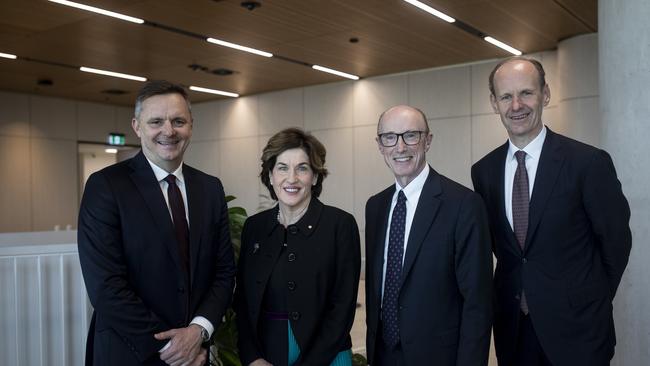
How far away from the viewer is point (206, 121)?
14578 mm

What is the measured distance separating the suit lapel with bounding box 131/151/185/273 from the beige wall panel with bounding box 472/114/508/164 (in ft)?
A: 28.6

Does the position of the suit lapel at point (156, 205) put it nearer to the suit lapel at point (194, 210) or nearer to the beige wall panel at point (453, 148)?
the suit lapel at point (194, 210)

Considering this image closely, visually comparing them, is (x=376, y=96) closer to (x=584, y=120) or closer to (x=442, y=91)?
(x=442, y=91)

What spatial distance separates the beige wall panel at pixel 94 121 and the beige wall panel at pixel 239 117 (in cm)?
295

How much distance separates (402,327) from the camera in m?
2.26

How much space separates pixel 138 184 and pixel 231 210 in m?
1.48

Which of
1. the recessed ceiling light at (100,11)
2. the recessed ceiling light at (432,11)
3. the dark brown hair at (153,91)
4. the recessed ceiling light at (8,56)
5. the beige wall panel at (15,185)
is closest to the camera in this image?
the dark brown hair at (153,91)

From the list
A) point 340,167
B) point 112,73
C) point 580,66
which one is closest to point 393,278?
point 580,66

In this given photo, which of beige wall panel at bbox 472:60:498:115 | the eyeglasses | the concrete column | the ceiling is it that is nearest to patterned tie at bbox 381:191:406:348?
the eyeglasses

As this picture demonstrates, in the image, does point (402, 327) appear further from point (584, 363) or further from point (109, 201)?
point (109, 201)

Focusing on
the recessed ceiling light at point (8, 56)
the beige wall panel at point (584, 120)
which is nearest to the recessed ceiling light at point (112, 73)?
the recessed ceiling light at point (8, 56)

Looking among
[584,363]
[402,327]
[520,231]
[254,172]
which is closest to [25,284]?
[402,327]

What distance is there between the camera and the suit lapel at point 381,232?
2.39m

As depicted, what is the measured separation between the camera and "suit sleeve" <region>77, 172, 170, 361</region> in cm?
218
